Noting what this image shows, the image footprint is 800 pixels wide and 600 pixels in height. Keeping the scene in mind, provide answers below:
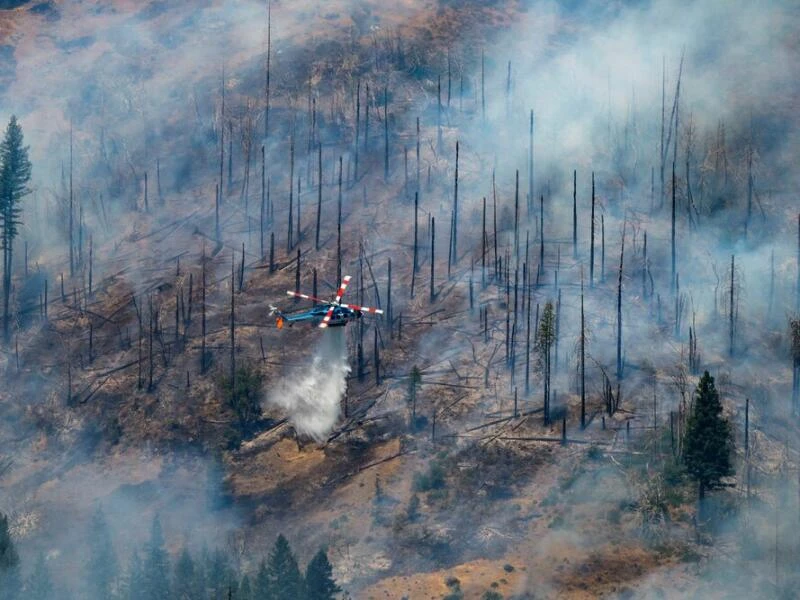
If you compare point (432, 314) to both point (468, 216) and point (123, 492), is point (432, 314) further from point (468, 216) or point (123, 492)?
point (123, 492)

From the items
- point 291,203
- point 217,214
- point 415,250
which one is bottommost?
point 415,250

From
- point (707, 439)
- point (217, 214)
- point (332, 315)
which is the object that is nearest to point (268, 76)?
point (217, 214)

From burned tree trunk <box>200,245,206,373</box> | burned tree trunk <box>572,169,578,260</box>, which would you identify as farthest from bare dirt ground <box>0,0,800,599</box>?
burned tree trunk <box>572,169,578,260</box>

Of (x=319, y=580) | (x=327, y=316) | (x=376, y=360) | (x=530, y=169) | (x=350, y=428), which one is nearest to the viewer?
(x=319, y=580)

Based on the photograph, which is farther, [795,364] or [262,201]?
[262,201]

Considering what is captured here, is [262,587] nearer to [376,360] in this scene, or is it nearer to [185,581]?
[185,581]

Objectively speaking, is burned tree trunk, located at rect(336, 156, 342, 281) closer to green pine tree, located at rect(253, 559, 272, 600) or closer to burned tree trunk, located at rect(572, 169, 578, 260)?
burned tree trunk, located at rect(572, 169, 578, 260)
